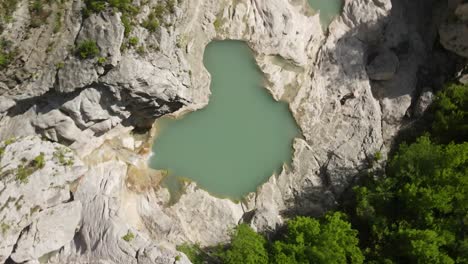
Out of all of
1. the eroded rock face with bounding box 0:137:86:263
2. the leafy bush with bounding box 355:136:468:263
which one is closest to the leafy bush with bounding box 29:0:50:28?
the eroded rock face with bounding box 0:137:86:263

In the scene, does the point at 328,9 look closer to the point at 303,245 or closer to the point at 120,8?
the point at 120,8

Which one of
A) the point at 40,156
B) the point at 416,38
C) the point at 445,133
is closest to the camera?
the point at 40,156

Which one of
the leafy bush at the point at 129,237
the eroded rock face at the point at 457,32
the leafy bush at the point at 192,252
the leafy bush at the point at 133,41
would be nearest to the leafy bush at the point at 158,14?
the leafy bush at the point at 133,41

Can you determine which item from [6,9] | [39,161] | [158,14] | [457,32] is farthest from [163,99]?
[457,32]

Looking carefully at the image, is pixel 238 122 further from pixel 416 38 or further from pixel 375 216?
pixel 416 38

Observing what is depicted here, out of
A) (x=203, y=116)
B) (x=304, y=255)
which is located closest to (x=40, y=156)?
(x=203, y=116)
